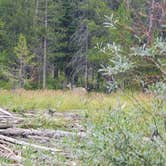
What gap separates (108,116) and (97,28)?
27102 millimetres

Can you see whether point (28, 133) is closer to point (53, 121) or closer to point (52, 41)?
point (53, 121)

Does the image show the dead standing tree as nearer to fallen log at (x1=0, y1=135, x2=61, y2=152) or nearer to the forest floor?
the forest floor

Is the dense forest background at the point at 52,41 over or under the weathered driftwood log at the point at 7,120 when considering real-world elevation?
under

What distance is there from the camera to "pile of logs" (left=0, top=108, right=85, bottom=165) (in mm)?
5734

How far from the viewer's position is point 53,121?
797 centimetres

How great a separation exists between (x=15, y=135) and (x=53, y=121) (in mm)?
1189

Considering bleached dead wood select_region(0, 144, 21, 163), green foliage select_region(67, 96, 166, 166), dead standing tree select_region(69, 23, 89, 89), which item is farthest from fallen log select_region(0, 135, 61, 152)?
dead standing tree select_region(69, 23, 89, 89)

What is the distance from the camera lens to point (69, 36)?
3441 cm

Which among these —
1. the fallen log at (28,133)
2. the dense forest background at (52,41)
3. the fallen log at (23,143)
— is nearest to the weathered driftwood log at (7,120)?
the fallen log at (28,133)

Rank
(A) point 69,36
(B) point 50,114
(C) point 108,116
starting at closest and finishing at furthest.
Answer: (C) point 108,116 → (B) point 50,114 → (A) point 69,36

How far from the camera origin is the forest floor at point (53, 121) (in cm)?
443

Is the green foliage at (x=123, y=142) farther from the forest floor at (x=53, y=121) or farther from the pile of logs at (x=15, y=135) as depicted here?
the pile of logs at (x=15, y=135)

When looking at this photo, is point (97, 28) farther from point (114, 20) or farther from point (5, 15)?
point (114, 20)

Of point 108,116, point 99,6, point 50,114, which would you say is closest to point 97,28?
point 99,6
